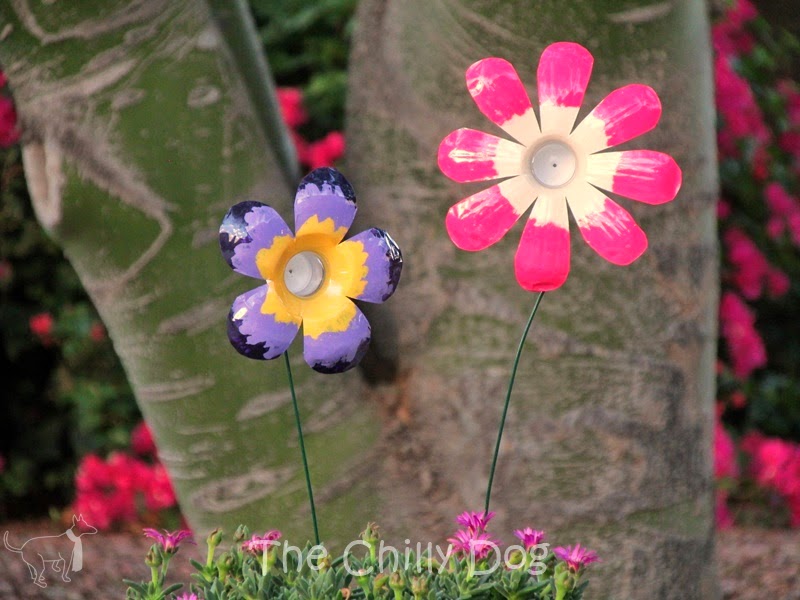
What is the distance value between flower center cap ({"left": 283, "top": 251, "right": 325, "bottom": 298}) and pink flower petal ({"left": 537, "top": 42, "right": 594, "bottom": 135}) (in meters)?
0.35

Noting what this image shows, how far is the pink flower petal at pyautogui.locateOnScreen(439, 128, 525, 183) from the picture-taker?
1278 mm

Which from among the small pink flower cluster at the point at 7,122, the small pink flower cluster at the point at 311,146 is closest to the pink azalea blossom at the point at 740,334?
the small pink flower cluster at the point at 311,146

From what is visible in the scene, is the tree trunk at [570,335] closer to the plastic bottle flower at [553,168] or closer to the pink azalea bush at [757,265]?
the plastic bottle flower at [553,168]

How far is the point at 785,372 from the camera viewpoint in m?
3.87

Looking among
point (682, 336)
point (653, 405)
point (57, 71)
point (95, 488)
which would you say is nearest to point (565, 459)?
point (653, 405)

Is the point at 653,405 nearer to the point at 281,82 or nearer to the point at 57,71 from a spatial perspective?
the point at 57,71

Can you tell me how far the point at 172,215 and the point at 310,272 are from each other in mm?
464

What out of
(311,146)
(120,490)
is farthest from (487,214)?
(120,490)

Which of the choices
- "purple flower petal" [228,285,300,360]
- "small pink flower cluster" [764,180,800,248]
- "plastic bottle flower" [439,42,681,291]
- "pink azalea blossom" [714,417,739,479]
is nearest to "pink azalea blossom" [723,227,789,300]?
"small pink flower cluster" [764,180,800,248]

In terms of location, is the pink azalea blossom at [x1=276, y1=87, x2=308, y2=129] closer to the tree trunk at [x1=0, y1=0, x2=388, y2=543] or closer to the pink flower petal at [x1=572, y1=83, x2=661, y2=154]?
the tree trunk at [x1=0, y1=0, x2=388, y2=543]

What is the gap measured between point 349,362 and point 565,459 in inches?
24.4

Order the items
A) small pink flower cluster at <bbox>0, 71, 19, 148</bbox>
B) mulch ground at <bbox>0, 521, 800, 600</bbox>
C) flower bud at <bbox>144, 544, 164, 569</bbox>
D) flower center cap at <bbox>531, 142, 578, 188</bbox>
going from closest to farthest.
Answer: flower bud at <bbox>144, 544, 164, 569</bbox> < flower center cap at <bbox>531, 142, 578, 188</bbox> < mulch ground at <bbox>0, 521, 800, 600</bbox> < small pink flower cluster at <bbox>0, 71, 19, 148</bbox>

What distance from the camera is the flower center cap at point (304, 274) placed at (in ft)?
4.18

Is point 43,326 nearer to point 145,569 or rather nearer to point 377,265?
point 145,569
